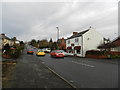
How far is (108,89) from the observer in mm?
5621

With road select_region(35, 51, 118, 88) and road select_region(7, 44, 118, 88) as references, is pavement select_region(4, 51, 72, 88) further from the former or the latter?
road select_region(35, 51, 118, 88)

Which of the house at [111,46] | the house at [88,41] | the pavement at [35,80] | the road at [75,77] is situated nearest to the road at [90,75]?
the road at [75,77]

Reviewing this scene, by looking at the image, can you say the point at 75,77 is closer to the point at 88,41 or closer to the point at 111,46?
the point at 111,46

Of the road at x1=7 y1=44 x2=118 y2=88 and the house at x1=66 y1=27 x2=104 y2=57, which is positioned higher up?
the house at x1=66 y1=27 x2=104 y2=57

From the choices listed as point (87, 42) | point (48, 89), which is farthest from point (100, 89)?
point (87, 42)

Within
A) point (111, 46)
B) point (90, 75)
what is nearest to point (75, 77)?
point (90, 75)

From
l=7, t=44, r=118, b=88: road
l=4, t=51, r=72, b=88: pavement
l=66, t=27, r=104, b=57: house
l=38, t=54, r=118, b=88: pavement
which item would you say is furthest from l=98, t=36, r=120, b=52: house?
l=4, t=51, r=72, b=88: pavement

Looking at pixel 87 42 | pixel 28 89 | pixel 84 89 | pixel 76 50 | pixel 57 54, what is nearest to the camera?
pixel 28 89

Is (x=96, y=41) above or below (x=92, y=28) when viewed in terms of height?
below

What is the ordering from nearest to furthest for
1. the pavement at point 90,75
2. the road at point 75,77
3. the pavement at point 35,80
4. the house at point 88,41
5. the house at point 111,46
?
1. the pavement at point 35,80
2. the road at point 75,77
3. the pavement at point 90,75
4. the house at point 111,46
5. the house at point 88,41

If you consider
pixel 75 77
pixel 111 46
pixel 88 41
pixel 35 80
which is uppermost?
pixel 88 41

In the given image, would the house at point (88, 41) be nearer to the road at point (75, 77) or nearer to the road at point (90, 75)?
the road at point (90, 75)

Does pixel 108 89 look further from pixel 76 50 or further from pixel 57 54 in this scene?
pixel 76 50

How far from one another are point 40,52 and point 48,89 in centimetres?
2645
